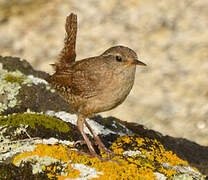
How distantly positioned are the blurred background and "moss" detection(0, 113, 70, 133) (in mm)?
4058

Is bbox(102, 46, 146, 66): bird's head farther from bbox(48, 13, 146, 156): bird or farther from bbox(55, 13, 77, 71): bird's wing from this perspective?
bbox(55, 13, 77, 71): bird's wing

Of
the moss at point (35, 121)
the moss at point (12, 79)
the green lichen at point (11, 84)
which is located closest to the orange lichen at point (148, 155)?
the moss at point (35, 121)

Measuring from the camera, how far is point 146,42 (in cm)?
871

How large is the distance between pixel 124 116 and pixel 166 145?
3.11m

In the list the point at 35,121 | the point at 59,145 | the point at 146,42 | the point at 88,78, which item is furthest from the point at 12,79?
the point at 146,42

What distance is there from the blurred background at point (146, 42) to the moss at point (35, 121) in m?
4.06

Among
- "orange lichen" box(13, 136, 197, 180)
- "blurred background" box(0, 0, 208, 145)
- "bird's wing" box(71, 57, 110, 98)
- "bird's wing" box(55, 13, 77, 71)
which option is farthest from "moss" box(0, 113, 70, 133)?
"blurred background" box(0, 0, 208, 145)

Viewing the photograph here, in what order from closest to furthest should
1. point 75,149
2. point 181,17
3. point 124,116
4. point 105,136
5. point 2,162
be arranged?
1. point 2,162
2. point 75,149
3. point 105,136
4. point 181,17
5. point 124,116

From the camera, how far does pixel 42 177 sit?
360cm

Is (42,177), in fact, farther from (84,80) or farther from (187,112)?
(187,112)

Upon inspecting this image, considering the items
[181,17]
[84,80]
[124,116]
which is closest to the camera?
[84,80]

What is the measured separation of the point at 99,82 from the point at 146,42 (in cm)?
438

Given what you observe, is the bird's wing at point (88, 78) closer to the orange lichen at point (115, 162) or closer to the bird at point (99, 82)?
the bird at point (99, 82)

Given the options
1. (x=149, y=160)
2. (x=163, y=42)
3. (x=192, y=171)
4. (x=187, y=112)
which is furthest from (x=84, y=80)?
(x=187, y=112)
